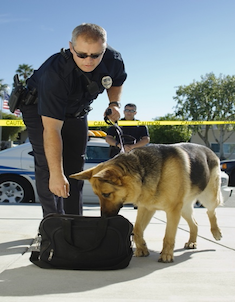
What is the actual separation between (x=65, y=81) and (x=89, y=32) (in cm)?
45

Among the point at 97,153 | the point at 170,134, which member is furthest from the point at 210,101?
the point at 97,153

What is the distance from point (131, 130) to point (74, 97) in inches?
148

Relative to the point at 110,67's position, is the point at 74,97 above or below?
below

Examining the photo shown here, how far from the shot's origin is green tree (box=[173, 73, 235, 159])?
40.3m

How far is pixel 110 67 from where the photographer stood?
12.3 feet

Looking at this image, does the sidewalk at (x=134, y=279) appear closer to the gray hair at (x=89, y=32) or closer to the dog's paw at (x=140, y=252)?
the dog's paw at (x=140, y=252)

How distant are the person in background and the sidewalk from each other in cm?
289

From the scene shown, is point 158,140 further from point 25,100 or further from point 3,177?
point 25,100

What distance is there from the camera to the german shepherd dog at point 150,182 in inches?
128

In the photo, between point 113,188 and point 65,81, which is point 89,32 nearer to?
point 65,81

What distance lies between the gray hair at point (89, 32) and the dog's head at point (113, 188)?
104 cm

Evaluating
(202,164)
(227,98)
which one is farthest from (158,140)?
(202,164)

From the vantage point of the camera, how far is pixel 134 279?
9.02 ft

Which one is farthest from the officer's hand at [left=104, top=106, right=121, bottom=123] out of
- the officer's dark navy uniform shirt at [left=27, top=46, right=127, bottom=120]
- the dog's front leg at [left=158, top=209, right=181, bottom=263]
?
the dog's front leg at [left=158, top=209, right=181, bottom=263]
